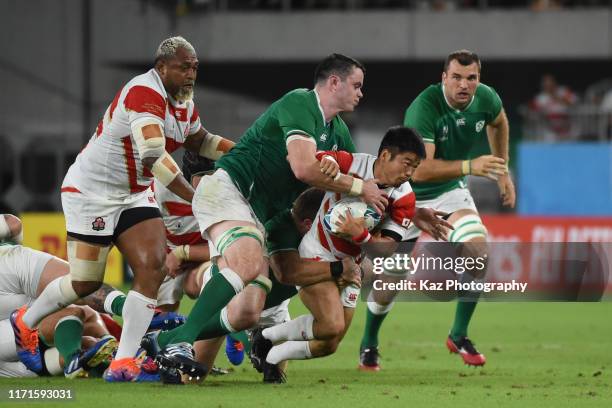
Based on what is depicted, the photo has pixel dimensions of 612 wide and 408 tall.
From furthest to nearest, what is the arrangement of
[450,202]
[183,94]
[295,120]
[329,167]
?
[450,202] → [183,94] → [295,120] → [329,167]

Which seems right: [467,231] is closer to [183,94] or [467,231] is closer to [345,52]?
[183,94]

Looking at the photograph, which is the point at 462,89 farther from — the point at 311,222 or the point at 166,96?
the point at 166,96

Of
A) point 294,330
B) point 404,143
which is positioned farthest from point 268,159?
point 294,330

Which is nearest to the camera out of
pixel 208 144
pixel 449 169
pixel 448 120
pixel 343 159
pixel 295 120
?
pixel 295 120

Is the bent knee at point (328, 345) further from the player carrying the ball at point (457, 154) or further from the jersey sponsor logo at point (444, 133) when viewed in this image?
the jersey sponsor logo at point (444, 133)

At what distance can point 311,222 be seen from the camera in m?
7.55

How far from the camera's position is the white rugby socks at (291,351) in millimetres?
7336

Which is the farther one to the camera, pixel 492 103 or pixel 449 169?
pixel 492 103

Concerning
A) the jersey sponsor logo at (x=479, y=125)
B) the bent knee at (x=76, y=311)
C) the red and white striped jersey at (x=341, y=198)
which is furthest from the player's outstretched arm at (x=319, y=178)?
the jersey sponsor logo at (x=479, y=125)

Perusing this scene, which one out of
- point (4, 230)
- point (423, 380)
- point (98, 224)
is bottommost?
point (423, 380)

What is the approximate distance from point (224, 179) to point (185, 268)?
1.89 m

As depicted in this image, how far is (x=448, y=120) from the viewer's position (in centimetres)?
933

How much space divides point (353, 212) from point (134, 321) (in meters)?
1.47

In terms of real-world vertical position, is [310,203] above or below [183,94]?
below
